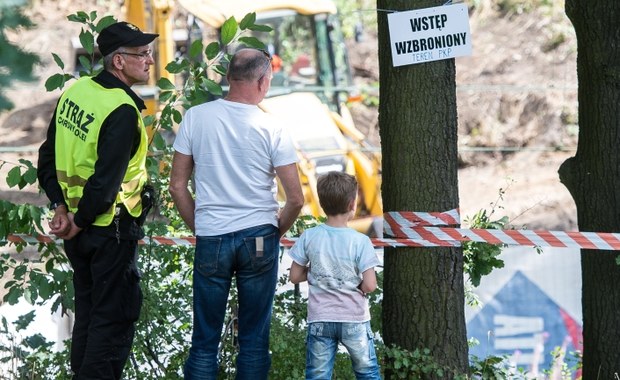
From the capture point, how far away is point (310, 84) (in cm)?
1683

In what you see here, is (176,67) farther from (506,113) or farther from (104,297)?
(506,113)

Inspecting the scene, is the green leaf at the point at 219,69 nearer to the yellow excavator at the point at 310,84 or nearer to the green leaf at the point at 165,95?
the green leaf at the point at 165,95

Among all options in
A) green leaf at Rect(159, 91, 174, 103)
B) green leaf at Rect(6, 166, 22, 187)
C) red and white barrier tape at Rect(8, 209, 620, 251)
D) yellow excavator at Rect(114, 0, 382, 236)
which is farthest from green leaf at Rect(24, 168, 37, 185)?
yellow excavator at Rect(114, 0, 382, 236)

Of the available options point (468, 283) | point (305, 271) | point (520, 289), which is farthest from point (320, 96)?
point (305, 271)

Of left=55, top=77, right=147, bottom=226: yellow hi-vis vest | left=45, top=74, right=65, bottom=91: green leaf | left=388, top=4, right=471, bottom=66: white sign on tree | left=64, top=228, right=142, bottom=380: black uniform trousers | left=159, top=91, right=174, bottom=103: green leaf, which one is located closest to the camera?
left=55, top=77, right=147, bottom=226: yellow hi-vis vest

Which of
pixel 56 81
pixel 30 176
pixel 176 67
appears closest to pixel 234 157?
pixel 176 67

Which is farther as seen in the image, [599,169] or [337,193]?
[599,169]

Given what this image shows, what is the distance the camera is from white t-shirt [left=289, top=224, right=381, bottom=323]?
15.5 ft

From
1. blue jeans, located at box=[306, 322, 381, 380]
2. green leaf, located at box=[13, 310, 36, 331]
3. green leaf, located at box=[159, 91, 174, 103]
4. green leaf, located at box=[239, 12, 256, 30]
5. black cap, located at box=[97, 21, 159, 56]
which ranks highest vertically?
green leaf, located at box=[239, 12, 256, 30]

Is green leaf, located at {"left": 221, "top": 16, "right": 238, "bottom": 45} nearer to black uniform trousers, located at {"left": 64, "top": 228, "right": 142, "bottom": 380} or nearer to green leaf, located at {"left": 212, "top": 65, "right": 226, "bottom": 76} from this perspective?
green leaf, located at {"left": 212, "top": 65, "right": 226, "bottom": 76}

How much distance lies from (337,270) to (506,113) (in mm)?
16321

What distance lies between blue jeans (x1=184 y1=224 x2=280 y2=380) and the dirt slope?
11.9 m

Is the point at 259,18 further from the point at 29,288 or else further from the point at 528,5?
the point at 29,288

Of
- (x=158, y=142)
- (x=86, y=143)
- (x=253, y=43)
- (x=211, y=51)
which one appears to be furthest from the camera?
(x=158, y=142)
